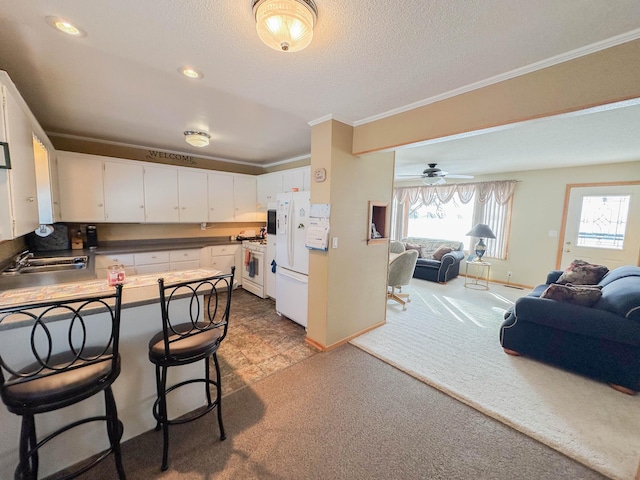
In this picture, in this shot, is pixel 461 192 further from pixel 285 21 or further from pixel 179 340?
pixel 179 340

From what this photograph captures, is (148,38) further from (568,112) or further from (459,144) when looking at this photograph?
(459,144)

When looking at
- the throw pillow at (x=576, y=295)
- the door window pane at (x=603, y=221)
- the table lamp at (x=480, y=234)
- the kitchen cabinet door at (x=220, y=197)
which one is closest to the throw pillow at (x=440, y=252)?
the table lamp at (x=480, y=234)

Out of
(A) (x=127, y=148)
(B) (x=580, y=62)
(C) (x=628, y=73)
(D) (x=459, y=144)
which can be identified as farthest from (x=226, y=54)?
(A) (x=127, y=148)

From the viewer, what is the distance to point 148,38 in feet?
4.89

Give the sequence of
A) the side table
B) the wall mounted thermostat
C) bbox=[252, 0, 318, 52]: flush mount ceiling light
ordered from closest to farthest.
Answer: bbox=[252, 0, 318, 52]: flush mount ceiling light → the wall mounted thermostat → the side table

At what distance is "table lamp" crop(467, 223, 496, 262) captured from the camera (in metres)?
5.23

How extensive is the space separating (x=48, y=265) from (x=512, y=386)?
4.90 m

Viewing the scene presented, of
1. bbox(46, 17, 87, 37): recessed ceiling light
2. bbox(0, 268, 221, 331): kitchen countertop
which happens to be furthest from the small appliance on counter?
bbox(46, 17, 87, 37): recessed ceiling light

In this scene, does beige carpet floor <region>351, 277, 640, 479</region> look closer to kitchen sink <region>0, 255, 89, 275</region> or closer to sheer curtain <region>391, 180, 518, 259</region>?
sheer curtain <region>391, 180, 518, 259</region>

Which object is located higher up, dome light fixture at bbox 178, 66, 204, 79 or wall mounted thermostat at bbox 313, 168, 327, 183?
dome light fixture at bbox 178, 66, 204, 79

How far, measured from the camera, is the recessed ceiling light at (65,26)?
4.49 feet

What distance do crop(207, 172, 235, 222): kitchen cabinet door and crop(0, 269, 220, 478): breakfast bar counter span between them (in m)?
3.05

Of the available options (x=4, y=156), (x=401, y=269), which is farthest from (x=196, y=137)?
(x=401, y=269)

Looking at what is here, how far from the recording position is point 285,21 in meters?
1.17
